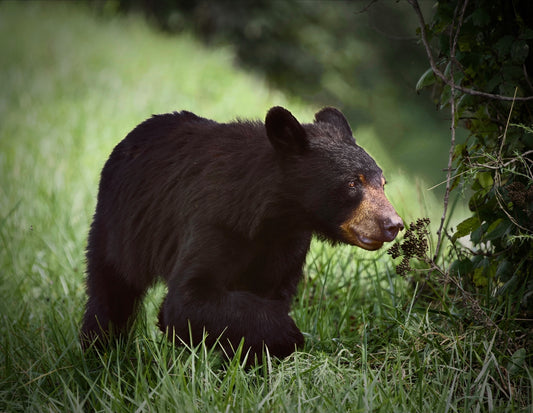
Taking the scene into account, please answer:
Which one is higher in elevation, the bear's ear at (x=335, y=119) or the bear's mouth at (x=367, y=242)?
the bear's ear at (x=335, y=119)

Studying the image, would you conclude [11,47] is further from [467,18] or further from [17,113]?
[467,18]

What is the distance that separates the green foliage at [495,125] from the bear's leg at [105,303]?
71.3 inches

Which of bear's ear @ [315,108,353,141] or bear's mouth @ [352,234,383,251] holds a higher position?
bear's ear @ [315,108,353,141]

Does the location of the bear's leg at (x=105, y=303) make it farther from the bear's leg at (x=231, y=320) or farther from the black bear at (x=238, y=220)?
the bear's leg at (x=231, y=320)

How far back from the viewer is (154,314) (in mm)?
4629

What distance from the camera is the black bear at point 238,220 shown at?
320 cm

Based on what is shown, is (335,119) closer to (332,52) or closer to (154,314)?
(154,314)

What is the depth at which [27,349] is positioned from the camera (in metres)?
3.55

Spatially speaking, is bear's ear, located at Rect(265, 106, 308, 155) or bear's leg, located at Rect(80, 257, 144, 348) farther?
bear's leg, located at Rect(80, 257, 144, 348)

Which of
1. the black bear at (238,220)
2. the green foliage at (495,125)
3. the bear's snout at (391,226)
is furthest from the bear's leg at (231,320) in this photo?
the green foliage at (495,125)

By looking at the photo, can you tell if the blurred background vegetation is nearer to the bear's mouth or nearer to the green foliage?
the green foliage

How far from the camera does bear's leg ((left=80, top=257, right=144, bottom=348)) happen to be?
3830 mm

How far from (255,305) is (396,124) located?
27.9 ft

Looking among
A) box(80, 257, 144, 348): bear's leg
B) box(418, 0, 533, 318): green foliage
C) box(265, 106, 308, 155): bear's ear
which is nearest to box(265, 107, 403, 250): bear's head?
box(265, 106, 308, 155): bear's ear
